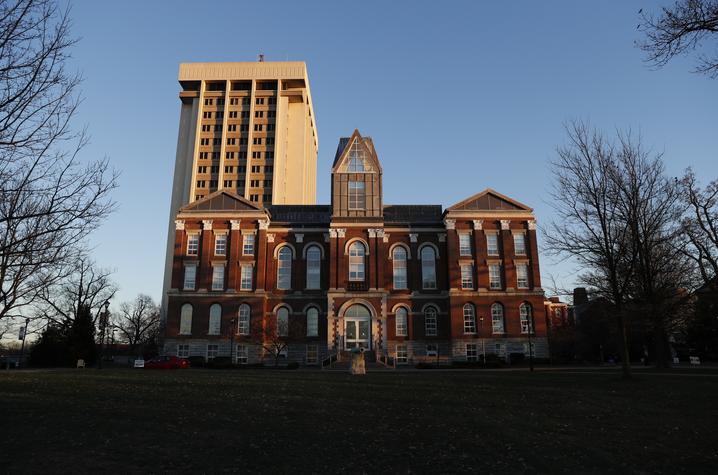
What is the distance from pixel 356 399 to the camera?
17641mm

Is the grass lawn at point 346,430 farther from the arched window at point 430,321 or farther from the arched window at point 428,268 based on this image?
the arched window at point 428,268

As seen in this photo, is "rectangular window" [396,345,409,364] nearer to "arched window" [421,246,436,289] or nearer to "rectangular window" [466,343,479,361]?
"rectangular window" [466,343,479,361]

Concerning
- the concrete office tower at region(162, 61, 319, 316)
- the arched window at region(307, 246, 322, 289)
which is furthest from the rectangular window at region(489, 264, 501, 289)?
the concrete office tower at region(162, 61, 319, 316)

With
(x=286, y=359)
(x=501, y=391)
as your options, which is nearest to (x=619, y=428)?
(x=501, y=391)

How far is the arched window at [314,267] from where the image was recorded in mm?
52188

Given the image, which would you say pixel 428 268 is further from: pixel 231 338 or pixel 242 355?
pixel 231 338

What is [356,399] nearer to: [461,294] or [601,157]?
[601,157]

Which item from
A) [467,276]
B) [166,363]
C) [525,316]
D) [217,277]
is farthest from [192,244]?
[525,316]

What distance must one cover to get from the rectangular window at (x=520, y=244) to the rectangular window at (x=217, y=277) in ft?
99.5

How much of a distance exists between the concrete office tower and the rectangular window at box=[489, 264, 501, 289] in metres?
46.3

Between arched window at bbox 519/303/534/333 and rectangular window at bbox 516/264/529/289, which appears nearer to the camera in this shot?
arched window at bbox 519/303/534/333

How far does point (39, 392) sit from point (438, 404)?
1380 centimetres

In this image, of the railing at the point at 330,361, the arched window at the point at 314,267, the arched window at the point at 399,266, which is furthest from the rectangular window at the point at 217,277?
the arched window at the point at 399,266

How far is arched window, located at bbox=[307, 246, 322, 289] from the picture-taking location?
52188 millimetres
